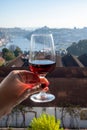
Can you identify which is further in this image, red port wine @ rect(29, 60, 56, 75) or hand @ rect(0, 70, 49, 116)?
red port wine @ rect(29, 60, 56, 75)

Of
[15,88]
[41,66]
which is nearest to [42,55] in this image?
[41,66]

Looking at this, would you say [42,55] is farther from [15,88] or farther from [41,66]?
[15,88]

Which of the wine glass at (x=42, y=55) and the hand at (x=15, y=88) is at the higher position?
the wine glass at (x=42, y=55)

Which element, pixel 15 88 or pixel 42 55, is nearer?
pixel 15 88

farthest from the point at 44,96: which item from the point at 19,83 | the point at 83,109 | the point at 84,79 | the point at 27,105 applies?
the point at 84,79

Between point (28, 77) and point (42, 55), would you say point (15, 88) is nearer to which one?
point (28, 77)

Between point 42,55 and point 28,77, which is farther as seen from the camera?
point 42,55
